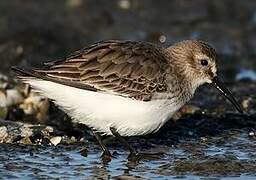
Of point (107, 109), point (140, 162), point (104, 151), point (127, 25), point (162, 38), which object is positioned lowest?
point (140, 162)

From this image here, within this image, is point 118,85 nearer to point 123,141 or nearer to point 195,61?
point 123,141

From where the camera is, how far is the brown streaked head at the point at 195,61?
9.39 metres

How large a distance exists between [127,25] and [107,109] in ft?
23.6

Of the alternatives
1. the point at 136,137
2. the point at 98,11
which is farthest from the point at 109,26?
the point at 136,137

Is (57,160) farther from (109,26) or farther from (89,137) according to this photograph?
(109,26)

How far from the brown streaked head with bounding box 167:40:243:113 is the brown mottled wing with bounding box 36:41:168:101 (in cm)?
33

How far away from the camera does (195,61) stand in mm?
9484

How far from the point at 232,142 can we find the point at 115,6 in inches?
276

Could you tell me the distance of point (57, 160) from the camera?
852cm

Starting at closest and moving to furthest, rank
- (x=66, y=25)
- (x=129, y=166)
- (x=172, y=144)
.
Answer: (x=129, y=166) → (x=172, y=144) → (x=66, y=25)

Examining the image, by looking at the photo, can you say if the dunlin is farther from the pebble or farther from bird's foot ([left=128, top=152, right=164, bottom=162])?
the pebble

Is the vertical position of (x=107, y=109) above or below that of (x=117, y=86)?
below

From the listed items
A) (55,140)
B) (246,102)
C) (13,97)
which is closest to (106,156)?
(55,140)

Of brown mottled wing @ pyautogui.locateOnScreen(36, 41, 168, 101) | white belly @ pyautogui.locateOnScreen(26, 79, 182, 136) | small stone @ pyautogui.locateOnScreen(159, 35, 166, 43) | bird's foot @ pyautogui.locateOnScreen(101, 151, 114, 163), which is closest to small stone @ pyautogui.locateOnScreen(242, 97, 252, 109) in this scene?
brown mottled wing @ pyautogui.locateOnScreen(36, 41, 168, 101)
